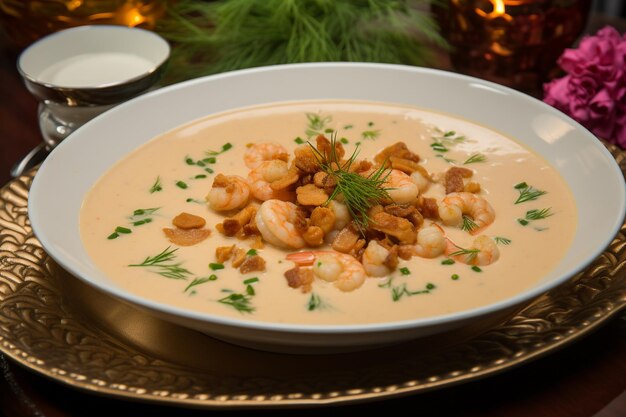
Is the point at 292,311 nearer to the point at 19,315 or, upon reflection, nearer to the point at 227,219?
the point at 227,219

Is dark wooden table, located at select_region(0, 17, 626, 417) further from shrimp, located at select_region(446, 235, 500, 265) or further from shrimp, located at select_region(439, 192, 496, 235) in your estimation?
shrimp, located at select_region(439, 192, 496, 235)

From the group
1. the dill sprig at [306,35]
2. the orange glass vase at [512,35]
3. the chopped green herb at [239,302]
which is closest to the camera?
→ the chopped green herb at [239,302]

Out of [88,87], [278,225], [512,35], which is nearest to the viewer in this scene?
[278,225]

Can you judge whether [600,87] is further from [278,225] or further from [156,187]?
[156,187]

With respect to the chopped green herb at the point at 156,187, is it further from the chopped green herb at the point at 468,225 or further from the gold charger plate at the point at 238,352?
the chopped green herb at the point at 468,225

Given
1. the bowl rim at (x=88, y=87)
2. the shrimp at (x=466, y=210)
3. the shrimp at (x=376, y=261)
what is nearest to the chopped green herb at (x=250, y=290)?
the shrimp at (x=376, y=261)

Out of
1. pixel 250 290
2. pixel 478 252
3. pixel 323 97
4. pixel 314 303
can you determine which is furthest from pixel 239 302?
pixel 323 97
